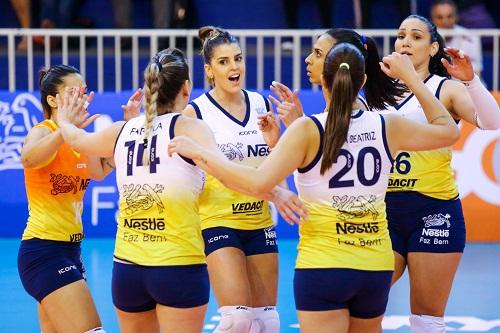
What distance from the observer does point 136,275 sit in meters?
5.07

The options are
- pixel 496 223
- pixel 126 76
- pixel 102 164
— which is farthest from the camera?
pixel 126 76

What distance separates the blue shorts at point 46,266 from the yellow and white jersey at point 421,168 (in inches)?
76.3

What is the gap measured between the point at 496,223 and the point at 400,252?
5.27 metres

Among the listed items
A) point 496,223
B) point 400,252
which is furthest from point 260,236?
point 496,223

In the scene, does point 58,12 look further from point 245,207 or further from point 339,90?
point 339,90

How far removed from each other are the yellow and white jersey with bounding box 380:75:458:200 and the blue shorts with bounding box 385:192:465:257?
4cm

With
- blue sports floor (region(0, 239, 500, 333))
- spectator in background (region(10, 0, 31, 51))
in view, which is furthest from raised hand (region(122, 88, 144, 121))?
spectator in background (region(10, 0, 31, 51))

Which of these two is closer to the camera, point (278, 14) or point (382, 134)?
point (382, 134)

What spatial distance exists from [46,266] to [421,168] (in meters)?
2.22

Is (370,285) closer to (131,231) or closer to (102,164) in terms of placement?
(131,231)

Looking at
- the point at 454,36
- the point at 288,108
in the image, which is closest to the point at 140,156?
the point at 288,108

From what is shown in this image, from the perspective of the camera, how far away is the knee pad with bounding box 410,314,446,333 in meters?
5.98

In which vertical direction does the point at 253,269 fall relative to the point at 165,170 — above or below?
below

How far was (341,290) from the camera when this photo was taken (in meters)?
4.78
